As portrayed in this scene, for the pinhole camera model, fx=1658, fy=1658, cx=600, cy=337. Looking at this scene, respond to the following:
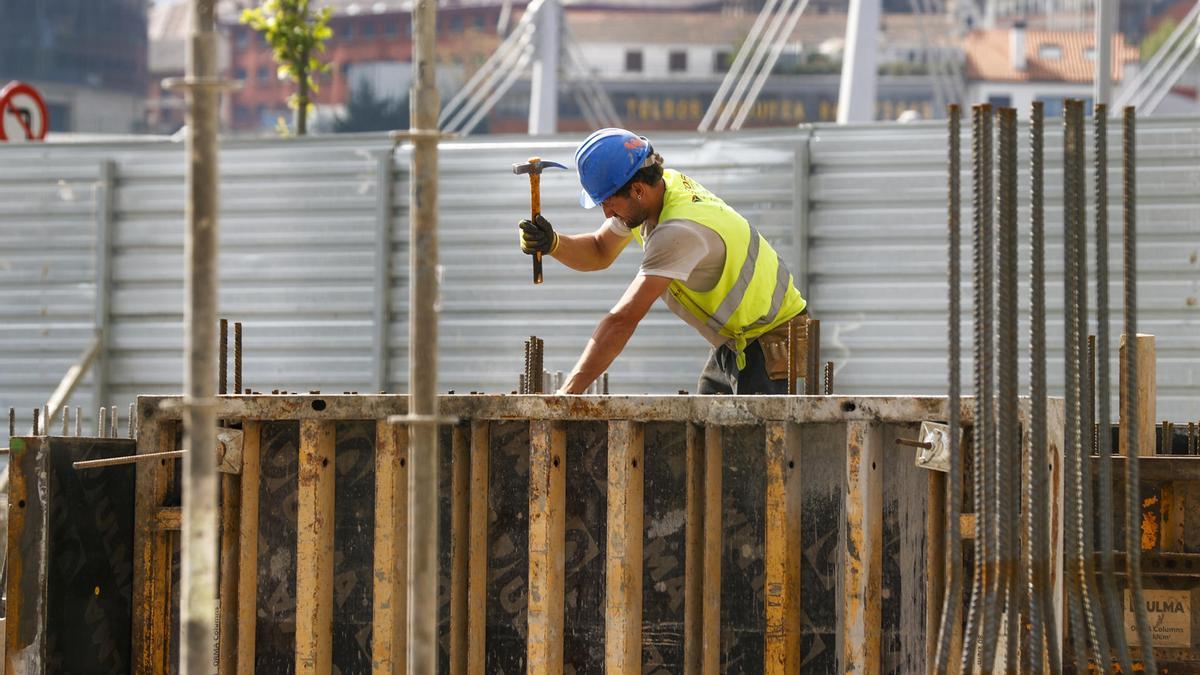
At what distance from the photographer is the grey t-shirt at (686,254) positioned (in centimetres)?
649

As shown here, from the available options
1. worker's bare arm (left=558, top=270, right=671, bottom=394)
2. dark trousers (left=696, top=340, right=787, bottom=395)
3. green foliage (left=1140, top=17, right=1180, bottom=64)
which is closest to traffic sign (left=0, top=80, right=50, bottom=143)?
dark trousers (left=696, top=340, right=787, bottom=395)

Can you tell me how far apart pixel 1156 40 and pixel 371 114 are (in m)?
41.6

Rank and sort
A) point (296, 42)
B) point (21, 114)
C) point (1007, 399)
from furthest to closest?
1. point (296, 42)
2. point (21, 114)
3. point (1007, 399)

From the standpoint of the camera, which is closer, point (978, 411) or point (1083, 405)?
point (978, 411)

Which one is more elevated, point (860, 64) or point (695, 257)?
point (860, 64)

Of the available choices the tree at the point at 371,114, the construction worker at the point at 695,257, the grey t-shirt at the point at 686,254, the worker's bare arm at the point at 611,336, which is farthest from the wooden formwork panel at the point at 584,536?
the tree at the point at 371,114

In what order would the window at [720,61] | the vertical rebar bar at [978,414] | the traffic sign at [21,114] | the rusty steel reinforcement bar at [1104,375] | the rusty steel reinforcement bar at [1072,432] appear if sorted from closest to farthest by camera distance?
the vertical rebar bar at [978,414] < the rusty steel reinforcement bar at [1072,432] < the rusty steel reinforcement bar at [1104,375] < the traffic sign at [21,114] < the window at [720,61]

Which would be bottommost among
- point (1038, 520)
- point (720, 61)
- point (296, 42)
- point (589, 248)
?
point (1038, 520)

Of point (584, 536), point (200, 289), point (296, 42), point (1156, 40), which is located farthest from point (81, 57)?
point (200, 289)

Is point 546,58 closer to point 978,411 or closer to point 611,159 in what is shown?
point 611,159

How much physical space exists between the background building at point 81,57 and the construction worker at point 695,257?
77237 mm

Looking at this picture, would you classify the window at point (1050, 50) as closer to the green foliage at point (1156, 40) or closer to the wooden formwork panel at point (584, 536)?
the green foliage at point (1156, 40)

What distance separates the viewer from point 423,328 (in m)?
4.17

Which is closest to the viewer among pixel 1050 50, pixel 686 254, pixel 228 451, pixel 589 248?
pixel 228 451
